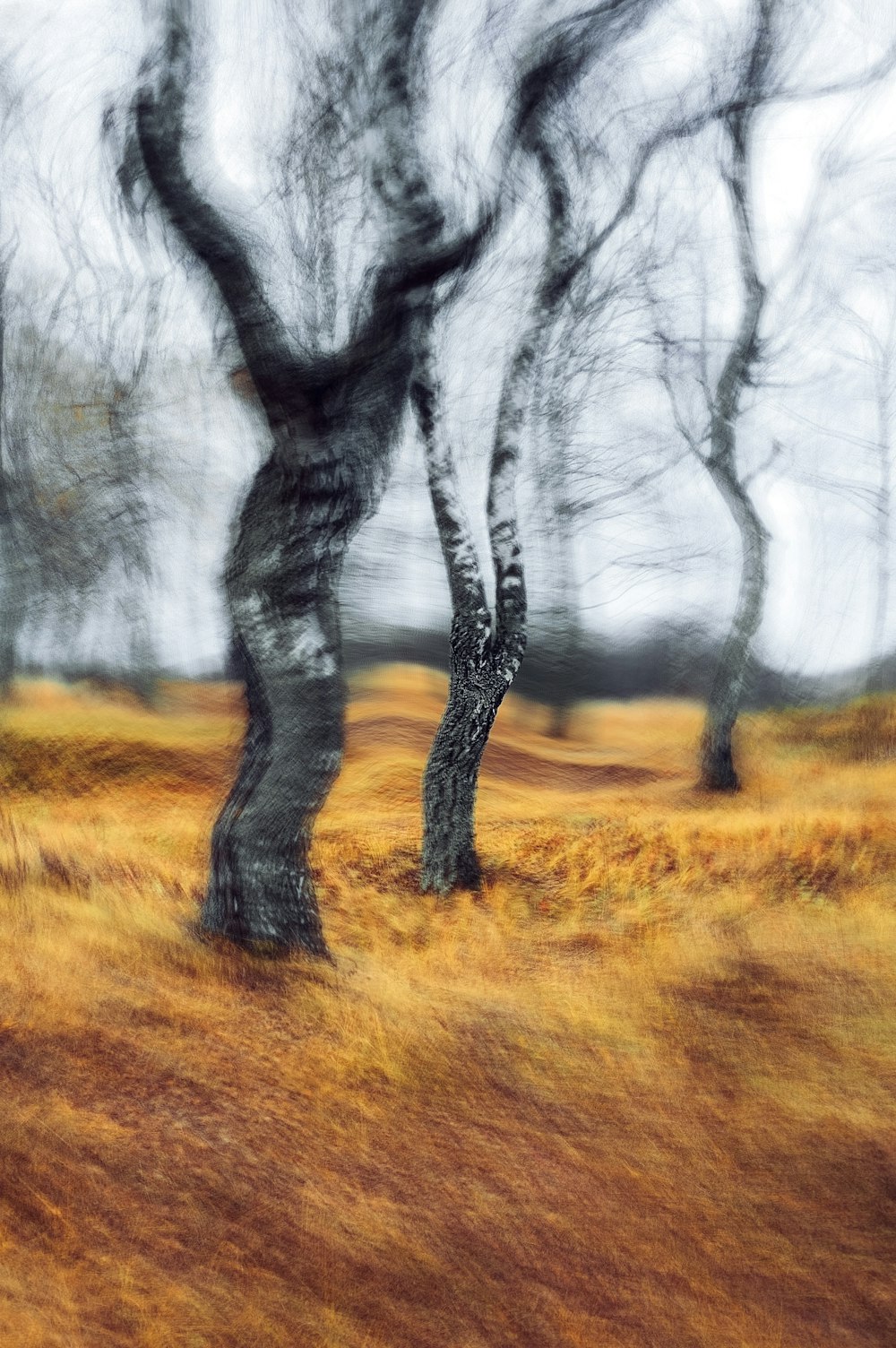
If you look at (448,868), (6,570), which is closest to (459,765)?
(448,868)

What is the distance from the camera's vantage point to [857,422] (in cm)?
229

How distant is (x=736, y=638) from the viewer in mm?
2301

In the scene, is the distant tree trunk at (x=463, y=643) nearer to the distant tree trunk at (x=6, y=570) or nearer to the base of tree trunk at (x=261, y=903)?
the base of tree trunk at (x=261, y=903)

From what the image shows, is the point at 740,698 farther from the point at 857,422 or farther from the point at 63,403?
the point at 63,403

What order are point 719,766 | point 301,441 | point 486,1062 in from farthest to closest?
point 301,441, point 719,766, point 486,1062

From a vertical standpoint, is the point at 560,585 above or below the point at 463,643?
above

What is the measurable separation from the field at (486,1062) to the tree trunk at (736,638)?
8cm

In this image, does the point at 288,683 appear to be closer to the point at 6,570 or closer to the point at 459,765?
the point at 459,765

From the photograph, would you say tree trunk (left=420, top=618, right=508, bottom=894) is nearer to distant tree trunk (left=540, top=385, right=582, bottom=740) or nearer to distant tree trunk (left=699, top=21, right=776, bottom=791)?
distant tree trunk (left=540, top=385, right=582, bottom=740)

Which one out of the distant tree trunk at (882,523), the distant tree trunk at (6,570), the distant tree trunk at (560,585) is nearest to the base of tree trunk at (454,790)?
the distant tree trunk at (560,585)

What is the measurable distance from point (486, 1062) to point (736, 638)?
121 centimetres

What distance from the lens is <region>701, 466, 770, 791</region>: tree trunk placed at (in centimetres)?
230

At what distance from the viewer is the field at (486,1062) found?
188cm

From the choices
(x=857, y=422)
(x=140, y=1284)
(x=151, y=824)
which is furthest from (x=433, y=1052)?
(x=857, y=422)
